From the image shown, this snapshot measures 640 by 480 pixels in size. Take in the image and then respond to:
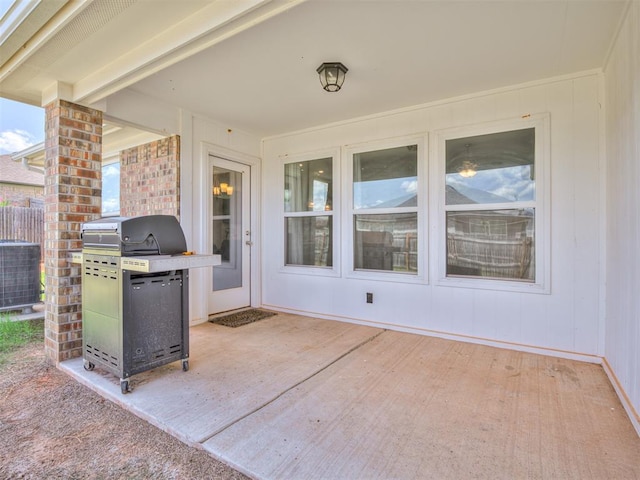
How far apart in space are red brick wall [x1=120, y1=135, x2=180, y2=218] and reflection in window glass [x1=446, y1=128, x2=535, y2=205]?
3131mm

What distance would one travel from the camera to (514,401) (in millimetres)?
2223

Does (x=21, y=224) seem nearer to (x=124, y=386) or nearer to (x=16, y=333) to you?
(x=16, y=333)

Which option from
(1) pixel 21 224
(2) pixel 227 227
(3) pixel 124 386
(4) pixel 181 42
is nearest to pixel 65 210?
(3) pixel 124 386

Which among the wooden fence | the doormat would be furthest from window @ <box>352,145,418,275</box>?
the wooden fence

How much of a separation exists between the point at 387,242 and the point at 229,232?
2209 millimetres

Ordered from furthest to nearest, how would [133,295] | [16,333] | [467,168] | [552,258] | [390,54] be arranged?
[16,333] → [467,168] → [552,258] → [390,54] → [133,295]

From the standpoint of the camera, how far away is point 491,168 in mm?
3373

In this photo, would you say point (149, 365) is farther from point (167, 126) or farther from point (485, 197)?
point (485, 197)

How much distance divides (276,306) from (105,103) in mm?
3219

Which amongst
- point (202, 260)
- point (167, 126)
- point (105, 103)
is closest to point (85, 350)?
point (202, 260)

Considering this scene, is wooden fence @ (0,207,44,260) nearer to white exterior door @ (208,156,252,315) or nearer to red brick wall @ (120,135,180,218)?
red brick wall @ (120,135,180,218)

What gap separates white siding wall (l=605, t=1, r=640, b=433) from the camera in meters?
1.98

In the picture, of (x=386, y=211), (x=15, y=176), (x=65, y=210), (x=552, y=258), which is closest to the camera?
(x=65, y=210)

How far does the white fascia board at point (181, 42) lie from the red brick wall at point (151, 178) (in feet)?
3.49
